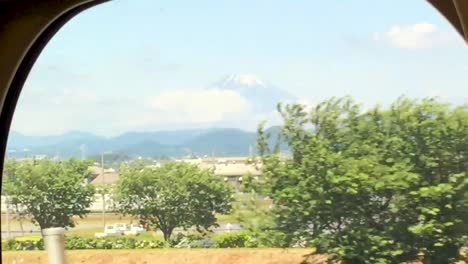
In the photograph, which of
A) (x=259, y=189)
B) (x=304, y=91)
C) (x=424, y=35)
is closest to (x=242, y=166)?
(x=259, y=189)

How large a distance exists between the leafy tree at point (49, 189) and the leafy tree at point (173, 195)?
98 mm

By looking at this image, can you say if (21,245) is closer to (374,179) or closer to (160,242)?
(160,242)

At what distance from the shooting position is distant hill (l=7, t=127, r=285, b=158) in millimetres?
1521

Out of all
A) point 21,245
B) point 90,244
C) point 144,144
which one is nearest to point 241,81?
point 144,144

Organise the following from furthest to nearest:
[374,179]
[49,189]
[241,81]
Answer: [49,189] < [241,81] < [374,179]

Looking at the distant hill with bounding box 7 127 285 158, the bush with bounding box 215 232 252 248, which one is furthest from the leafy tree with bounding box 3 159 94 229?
the bush with bounding box 215 232 252 248

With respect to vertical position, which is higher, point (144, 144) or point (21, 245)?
point (144, 144)

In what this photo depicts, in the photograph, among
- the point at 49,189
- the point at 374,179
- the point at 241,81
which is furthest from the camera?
the point at 49,189

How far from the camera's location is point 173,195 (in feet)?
5.16

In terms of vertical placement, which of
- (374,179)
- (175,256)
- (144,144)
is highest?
(144,144)

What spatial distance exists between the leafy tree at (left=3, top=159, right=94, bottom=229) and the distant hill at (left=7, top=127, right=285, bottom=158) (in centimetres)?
3

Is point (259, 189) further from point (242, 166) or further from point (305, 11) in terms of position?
point (305, 11)

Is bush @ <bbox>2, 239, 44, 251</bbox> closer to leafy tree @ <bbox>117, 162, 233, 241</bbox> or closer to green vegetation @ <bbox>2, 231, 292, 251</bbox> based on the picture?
green vegetation @ <bbox>2, 231, 292, 251</bbox>

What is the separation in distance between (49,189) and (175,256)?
32 centimetres
